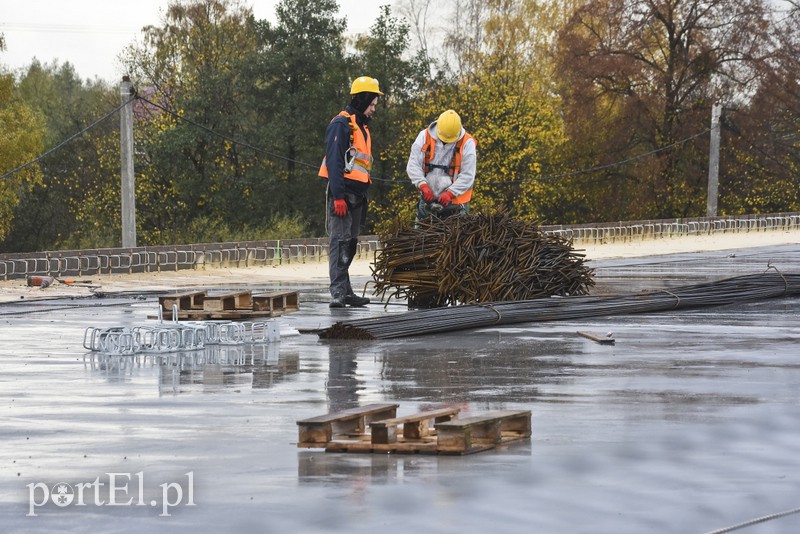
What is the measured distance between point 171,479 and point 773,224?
45.9 meters

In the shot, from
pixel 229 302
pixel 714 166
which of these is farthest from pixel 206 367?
pixel 714 166

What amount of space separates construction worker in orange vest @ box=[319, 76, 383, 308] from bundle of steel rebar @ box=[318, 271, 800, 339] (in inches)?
96.5

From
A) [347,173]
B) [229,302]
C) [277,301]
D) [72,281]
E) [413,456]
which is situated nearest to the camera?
[413,456]

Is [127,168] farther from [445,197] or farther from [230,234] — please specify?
[230,234]

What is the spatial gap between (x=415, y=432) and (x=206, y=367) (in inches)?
162

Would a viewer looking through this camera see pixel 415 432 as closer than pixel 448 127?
Yes

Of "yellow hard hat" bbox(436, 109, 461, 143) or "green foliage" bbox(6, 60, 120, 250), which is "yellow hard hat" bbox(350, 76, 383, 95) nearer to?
"yellow hard hat" bbox(436, 109, 461, 143)

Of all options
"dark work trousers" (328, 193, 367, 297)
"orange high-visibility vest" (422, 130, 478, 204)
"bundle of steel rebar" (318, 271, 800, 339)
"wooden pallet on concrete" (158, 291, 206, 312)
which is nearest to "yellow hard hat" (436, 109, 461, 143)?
"orange high-visibility vest" (422, 130, 478, 204)

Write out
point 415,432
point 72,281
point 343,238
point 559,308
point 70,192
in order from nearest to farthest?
point 415,432 < point 559,308 < point 343,238 < point 72,281 < point 70,192

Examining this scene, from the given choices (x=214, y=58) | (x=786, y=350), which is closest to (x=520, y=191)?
(x=214, y=58)

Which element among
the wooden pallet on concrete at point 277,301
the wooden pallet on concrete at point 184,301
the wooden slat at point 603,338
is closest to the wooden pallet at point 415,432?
the wooden slat at point 603,338

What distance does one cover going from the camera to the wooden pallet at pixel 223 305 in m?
14.8

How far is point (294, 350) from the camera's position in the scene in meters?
12.7

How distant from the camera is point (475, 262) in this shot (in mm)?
16688
